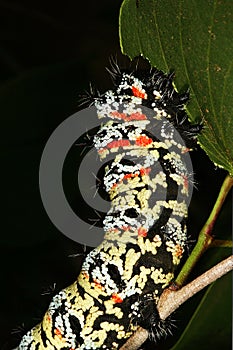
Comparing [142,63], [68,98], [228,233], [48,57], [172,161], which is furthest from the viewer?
[48,57]

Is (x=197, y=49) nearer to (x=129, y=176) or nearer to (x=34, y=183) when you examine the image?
(x=129, y=176)

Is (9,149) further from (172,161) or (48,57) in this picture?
(48,57)

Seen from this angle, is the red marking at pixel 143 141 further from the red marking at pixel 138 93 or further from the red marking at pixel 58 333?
the red marking at pixel 58 333

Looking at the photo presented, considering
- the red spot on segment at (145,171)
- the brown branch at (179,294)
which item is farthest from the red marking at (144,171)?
the brown branch at (179,294)

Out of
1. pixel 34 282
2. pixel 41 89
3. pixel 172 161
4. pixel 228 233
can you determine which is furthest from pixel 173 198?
pixel 34 282

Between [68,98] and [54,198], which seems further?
[68,98]

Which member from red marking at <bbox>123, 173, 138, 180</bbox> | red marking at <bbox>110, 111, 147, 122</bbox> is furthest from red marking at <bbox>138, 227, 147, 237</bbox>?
red marking at <bbox>110, 111, 147, 122</bbox>

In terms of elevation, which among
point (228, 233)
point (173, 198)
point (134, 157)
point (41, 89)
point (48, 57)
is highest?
point (48, 57)

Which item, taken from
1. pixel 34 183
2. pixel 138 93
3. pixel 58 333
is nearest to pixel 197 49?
pixel 138 93
